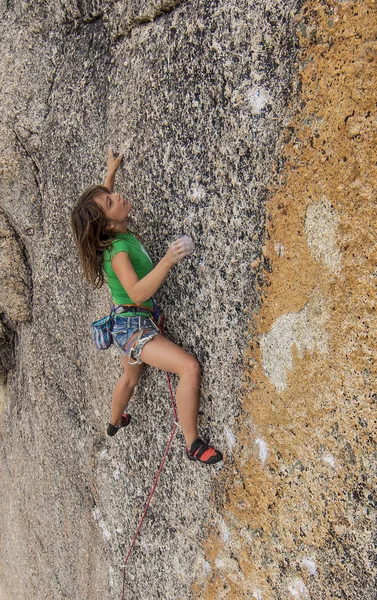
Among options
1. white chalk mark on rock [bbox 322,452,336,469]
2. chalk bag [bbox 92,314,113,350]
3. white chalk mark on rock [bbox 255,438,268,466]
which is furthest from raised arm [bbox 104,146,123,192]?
white chalk mark on rock [bbox 322,452,336,469]

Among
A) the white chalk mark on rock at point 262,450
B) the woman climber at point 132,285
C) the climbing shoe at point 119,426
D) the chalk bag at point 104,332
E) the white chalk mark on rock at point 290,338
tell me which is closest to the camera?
the white chalk mark on rock at point 290,338

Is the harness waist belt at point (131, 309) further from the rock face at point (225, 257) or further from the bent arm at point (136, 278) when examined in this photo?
the bent arm at point (136, 278)

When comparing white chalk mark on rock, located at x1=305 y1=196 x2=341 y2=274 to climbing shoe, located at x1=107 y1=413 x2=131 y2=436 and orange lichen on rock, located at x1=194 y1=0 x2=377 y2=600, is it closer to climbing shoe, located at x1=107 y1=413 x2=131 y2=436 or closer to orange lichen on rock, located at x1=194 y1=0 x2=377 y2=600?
orange lichen on rock, located at x1=194 y1=0 x2=377 y2=600

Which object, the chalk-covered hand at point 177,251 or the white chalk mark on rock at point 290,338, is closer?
the white chalk mark on rock at point 290,338

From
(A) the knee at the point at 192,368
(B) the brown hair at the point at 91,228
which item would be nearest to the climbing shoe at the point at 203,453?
(A) the knee at the point at 192,368

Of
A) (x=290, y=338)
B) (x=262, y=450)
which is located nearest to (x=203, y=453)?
(x=262, y=450)

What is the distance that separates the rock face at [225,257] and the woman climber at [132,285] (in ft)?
0.30

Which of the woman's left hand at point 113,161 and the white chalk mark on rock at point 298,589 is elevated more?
the woman's left hand at point 113,161

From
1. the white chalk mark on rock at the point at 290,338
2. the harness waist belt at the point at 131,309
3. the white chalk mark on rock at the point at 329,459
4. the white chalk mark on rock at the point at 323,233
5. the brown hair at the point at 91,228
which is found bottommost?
the white chalk mark on rock at the point at 329,459

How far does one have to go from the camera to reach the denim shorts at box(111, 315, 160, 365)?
262 centimetres

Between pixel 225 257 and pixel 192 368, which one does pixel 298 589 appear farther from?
pixel 225 257

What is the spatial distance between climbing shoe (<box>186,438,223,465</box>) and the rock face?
0.06 meters

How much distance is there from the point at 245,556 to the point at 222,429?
598 mm

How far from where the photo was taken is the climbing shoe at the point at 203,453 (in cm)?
244
